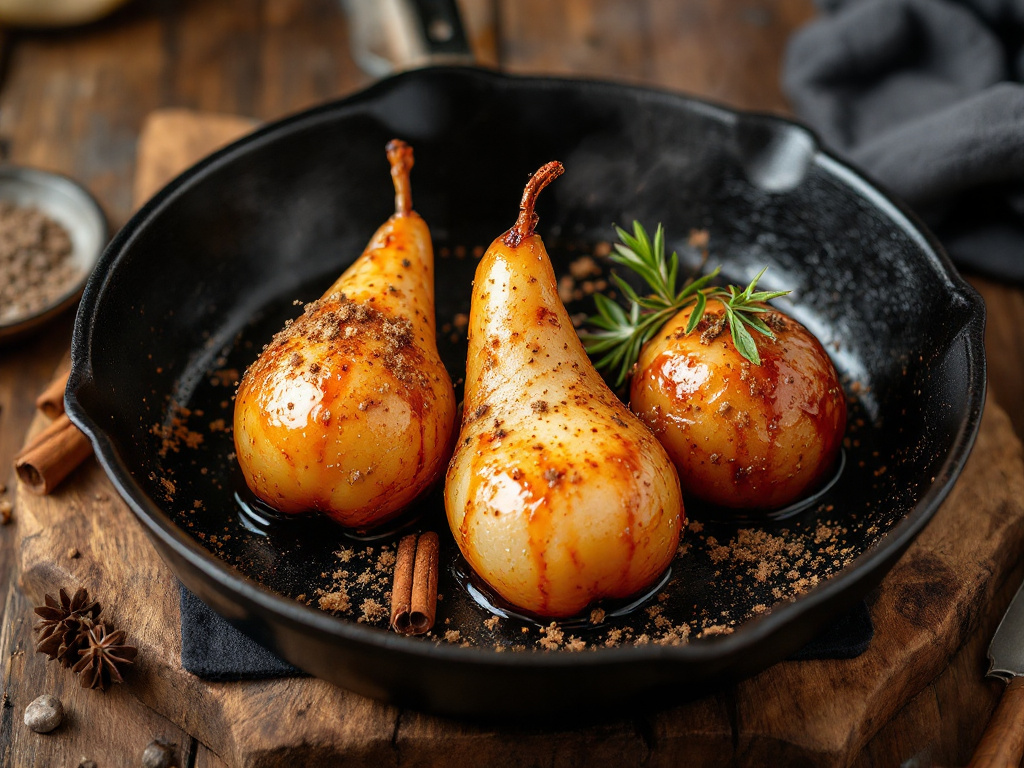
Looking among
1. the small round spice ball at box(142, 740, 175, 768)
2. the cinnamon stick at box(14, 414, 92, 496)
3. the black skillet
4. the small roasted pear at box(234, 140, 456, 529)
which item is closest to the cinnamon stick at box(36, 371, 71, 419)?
the cinnamon stick at box(14, 414, 92, 496)

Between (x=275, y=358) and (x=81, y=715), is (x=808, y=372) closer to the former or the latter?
A: (x=275, y=358)

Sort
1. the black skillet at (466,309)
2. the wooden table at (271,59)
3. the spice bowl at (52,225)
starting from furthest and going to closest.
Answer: the wooden table at (271,59), the spice bowl at (52,225), the black skillet at (466,309)

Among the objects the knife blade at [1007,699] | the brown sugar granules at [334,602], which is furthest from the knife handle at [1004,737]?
the brown sugar granules at [334,602]

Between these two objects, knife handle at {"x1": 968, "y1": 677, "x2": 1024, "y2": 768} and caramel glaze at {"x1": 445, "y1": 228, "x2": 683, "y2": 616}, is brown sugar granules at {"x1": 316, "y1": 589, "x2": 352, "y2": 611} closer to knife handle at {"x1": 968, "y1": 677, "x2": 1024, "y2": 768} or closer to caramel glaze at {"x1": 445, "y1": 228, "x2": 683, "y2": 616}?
caramel glaze at {"x1": 445, "y1": 228, "x2": 683, "y2": 616}

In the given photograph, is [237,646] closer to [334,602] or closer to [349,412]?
[334,602]

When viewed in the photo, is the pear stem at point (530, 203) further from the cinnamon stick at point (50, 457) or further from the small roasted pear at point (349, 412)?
the cinnamon stick at point (50, 457)

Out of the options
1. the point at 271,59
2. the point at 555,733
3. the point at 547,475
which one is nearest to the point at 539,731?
the point at 555,733

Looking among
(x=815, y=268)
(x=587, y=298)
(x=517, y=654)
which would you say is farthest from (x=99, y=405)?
(x=815, y=268)
